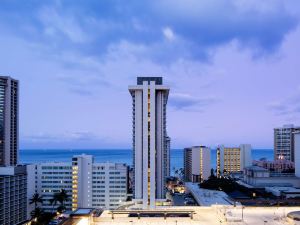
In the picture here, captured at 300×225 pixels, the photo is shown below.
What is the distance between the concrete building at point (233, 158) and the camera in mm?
137000

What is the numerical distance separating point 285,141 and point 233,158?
20003 mm

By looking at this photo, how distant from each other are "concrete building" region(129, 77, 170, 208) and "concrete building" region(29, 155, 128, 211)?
9503 millimetres

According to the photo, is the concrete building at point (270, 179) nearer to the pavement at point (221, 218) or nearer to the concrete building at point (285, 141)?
the concrete building at point (285, 141)

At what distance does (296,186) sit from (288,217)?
6601 centimetres

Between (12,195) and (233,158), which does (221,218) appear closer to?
(12,195)

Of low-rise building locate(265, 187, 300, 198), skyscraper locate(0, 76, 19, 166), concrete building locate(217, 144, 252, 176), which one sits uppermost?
skyscraper locate(0, 76, 19, 166)

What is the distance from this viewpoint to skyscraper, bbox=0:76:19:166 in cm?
8194

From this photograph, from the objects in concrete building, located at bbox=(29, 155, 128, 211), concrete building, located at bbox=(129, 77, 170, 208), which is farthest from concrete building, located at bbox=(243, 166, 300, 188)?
concrete building, located at bbox=(129, 77, 170, 208)

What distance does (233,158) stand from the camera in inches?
5472

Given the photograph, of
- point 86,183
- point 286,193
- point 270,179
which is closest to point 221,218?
point 86,183

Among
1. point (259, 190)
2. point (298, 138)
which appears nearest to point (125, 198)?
point (259, 190)

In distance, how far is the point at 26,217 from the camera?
5825cm

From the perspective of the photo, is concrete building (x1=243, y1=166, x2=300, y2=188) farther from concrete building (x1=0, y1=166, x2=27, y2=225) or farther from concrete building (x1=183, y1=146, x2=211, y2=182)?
concrete building (x1=0, y1=166, x2=27, y2=225)

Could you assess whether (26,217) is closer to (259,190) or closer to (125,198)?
(125,198)
